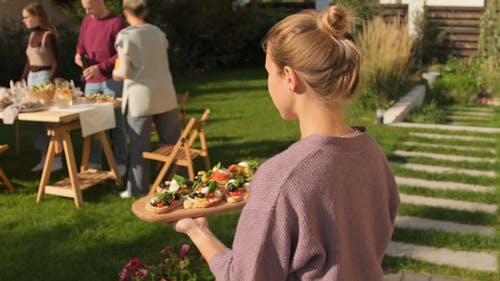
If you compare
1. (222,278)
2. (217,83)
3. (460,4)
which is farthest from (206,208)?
(460,4)

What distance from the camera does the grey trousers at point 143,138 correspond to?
5.45 meters

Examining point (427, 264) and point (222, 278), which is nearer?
point (222, 278)

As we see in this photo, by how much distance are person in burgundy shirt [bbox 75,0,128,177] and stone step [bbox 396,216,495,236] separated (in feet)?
9.55

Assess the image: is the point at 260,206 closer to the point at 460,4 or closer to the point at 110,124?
the point at 110,124

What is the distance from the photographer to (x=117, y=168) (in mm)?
6250

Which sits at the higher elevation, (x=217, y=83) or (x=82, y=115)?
(x=82, y=115)

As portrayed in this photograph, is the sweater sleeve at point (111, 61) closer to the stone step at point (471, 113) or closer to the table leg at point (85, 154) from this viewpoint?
the table leg at point (85, 154)

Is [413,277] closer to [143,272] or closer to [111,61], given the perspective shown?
[143,272]

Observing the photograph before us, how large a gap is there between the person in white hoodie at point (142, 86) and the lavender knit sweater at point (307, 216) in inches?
145

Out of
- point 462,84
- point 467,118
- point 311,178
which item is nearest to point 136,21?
point 311,178

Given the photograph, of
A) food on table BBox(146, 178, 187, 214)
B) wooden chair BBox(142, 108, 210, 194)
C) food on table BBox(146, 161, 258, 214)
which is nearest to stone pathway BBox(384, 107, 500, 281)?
food on table BBox(146, 161, 258, 214)

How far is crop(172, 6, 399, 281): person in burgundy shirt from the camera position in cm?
149

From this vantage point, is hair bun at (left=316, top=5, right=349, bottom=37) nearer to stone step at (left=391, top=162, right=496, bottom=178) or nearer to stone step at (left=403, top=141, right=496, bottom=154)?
stone step at (left=391, top=162, right=496, bottom=178)

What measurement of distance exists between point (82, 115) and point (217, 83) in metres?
8.28
